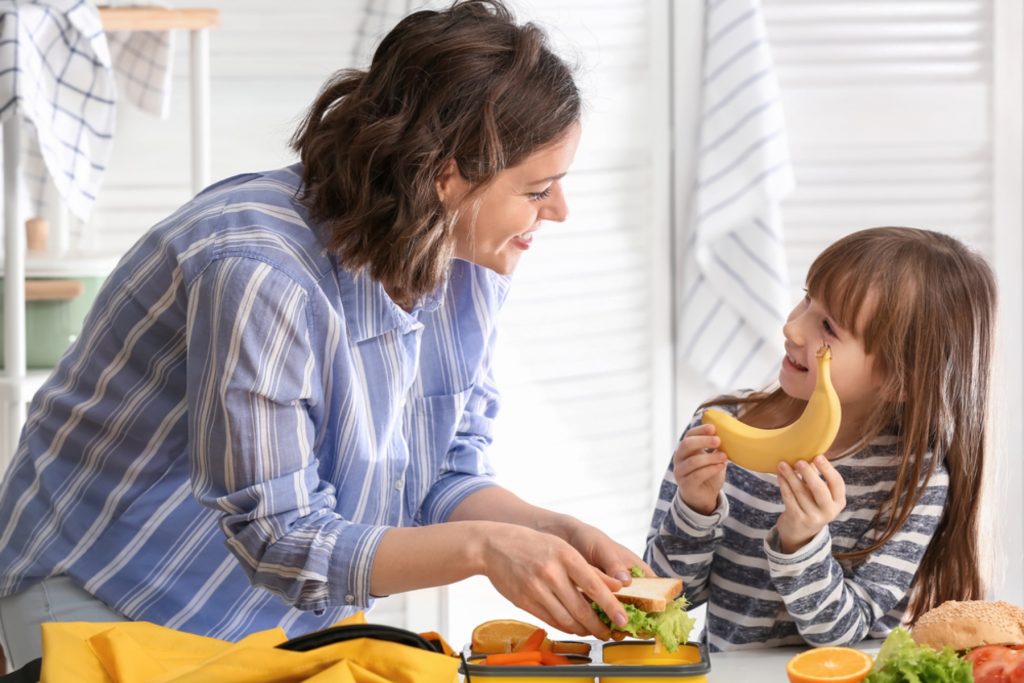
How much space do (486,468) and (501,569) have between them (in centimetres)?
38

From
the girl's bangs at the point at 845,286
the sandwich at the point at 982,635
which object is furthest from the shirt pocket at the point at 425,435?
the sandwich at the point at 982,635

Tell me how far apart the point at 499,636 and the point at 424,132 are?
0.48m

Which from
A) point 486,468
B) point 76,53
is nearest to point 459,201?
point 486,468

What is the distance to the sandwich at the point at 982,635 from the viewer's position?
96 centimetres

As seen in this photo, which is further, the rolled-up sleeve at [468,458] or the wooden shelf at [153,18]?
the wooden shelf at [153,18]

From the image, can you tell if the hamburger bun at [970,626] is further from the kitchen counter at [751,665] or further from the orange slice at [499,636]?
the orange slice at [499,636]

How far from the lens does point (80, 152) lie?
6.63 feet

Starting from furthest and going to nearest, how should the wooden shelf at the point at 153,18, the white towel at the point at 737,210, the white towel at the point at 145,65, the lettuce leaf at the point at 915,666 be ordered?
the white towel at the point at 737,210 → the white towel at the point at 145,65 → the wooden shelf at the point at 153,18 → the lettuce leaf at the point at 915,666

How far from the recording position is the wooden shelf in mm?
2094

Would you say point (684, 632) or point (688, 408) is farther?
point (688, 408)

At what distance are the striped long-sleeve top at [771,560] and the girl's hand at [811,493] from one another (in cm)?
6

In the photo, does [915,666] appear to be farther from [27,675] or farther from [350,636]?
[27,675]

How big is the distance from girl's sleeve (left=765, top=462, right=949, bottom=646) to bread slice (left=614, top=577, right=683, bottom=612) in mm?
263

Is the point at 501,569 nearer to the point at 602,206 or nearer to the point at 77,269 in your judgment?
the point at 77,269
